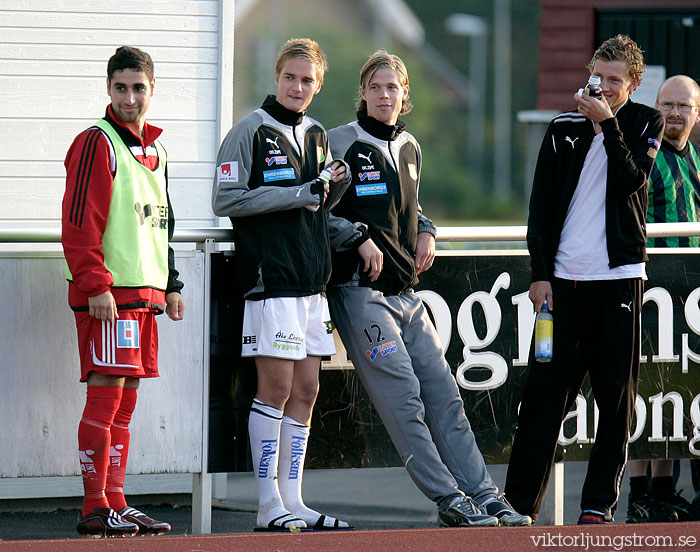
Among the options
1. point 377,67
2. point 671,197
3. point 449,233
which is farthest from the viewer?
→ point 671,197

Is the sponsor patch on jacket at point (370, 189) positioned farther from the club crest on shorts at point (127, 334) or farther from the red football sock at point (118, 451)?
the red football sock at point (118, 451)

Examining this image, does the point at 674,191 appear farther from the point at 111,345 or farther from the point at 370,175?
the point at 111,345

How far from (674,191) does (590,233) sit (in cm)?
114

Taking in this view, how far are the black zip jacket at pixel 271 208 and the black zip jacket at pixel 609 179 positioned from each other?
0.94 m

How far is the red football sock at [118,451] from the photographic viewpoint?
5023mm

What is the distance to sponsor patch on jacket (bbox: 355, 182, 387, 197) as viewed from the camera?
534 cm

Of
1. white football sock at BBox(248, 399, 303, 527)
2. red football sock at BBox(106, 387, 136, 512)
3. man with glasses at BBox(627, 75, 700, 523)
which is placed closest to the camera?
red football sock at BBox(106, 387, 136, 512)

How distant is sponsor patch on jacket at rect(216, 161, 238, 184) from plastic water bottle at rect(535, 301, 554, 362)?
4.91 ft

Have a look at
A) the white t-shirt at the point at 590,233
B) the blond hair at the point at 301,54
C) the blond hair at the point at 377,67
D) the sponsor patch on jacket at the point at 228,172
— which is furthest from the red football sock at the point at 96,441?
the white t-shirt at the point at 590,233

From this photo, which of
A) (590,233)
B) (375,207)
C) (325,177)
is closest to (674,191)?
(590,233)

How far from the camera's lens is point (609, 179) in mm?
5199

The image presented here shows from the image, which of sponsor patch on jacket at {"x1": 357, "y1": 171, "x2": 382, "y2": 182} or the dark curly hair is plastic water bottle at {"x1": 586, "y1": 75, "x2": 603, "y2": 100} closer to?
sponsor patch on jacket at {"x1": 357, "y1": 171, "x2": 382, "y2": 182}

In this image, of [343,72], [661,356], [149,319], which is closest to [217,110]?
[149,319]

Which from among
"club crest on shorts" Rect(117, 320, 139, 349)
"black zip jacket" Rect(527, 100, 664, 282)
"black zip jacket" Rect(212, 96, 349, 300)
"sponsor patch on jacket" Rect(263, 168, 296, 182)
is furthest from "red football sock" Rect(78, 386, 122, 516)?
"black zip jacket" Rect(527, 100, 664, 282)
